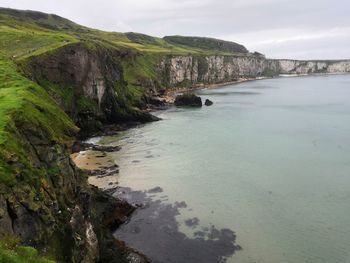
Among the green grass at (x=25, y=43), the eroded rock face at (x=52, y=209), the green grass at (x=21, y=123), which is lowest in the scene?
the eroded rock face at (x=52, y=209)

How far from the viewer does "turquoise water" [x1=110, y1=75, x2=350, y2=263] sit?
34156mm

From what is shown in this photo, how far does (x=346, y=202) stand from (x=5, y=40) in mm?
72663

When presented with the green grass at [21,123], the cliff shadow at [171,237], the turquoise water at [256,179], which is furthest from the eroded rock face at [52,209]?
the turquoise water at [256,179]

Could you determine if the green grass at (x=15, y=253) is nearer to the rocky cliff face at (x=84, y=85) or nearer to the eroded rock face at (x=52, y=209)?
the eroded rock face at (x=52, y=209)

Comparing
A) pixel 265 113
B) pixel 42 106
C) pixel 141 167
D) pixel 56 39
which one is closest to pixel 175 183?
pixel 141 167

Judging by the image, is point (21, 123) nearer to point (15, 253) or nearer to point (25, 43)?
point (15, 253)

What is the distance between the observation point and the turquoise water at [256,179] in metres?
34.2

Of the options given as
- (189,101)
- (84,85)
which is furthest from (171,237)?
(189,101)

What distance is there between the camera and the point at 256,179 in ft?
164

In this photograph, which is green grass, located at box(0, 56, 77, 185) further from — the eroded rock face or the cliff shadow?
the cliff shadow

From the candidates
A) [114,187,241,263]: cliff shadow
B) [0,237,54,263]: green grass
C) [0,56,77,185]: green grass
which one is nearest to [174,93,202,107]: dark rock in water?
[0,56,77,185]: green grass

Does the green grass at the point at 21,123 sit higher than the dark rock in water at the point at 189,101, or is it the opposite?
the green grass at the point at 21,123

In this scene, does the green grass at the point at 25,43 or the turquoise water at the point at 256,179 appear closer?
the turquoise water at the point at 256,179

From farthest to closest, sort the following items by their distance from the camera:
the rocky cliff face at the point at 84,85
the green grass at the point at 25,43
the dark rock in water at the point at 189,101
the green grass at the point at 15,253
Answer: the dark rock in water at the point at 189,101 < the green grass at the point at 25,43 < the rocky cliff face at the point at 84,85 < the green grass at the point at 15,253
